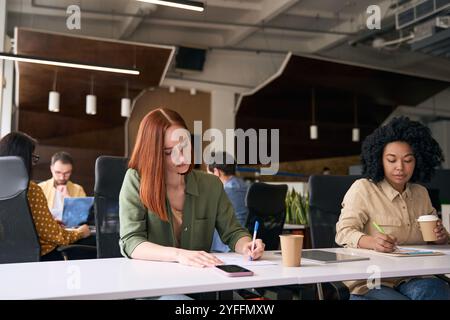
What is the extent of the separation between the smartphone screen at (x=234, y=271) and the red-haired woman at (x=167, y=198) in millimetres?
262

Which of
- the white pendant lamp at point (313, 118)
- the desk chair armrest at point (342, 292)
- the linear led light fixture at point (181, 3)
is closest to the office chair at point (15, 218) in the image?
the desk chair armrest at point (342, 292)

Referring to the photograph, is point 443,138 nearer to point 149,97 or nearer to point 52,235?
point 149,97

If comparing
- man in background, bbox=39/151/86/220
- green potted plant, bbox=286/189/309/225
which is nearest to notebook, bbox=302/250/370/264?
green potted plant, bbox=286/189/309/225

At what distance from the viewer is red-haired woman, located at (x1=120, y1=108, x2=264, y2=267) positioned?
5.55ft

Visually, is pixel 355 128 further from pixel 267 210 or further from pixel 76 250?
pixel 76 250

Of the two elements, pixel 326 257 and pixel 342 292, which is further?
pixel 342 292

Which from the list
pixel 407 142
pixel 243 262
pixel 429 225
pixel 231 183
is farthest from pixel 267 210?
pixel 243 262

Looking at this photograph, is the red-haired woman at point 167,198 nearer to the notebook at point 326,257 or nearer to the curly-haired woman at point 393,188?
the notebook at point 326,257

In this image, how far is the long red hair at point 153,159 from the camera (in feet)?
5.57

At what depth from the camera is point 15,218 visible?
2.27 m

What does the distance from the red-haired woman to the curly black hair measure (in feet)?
2.49

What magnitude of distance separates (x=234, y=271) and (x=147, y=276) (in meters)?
0.24

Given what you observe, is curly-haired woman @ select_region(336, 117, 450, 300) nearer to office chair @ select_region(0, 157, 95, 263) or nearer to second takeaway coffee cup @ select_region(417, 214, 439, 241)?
second takeaway coffee cup @ select_region(417, 214, 439, 241)
